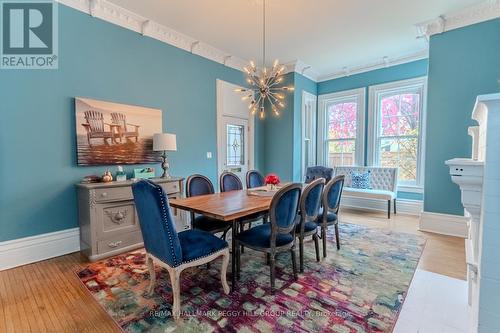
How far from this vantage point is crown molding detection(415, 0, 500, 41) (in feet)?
10.6

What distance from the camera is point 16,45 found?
2666 mm

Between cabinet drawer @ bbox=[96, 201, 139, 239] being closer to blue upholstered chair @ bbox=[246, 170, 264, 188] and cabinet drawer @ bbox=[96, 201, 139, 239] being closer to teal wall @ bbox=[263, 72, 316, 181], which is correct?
blue upholstered chair @ bbox=[246, 170, 264, 188]

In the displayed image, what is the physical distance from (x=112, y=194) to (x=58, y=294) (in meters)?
1.09

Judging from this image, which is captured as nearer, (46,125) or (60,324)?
(60,324)

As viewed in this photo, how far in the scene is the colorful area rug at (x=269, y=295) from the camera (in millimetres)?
1731

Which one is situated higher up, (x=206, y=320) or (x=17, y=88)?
(x=17, y=88)

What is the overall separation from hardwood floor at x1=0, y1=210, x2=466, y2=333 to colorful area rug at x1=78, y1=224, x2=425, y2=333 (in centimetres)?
11

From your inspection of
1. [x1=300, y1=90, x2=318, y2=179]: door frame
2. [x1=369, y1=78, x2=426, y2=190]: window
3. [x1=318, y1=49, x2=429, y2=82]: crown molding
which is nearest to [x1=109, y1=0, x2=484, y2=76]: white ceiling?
[x1=318, y1=49, x2=429, y2=82]: crown molding

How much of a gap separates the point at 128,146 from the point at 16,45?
156 cm

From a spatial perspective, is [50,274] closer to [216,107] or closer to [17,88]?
[17,88]

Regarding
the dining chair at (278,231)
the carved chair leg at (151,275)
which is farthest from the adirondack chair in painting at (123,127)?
the dining chair at (278,231)

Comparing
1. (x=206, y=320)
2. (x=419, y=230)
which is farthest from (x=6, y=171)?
(x=419, y=230)

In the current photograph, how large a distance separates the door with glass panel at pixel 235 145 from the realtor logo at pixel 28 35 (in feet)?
9.10

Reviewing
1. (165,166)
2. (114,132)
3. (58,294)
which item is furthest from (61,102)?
(58,294)
